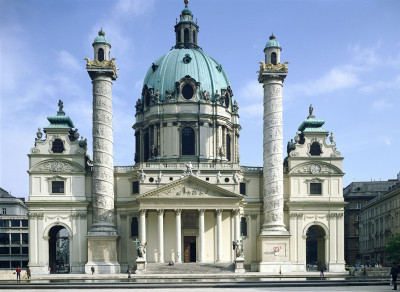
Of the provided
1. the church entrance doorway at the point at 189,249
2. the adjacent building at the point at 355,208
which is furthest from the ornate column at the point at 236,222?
the adjacent building at the point at 355,208

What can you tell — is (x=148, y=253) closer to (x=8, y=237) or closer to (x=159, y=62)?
(x=159, y=62)

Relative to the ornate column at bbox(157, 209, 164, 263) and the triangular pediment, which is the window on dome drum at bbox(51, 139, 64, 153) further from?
the ornate column at bbox(157, 209, 164, 263)

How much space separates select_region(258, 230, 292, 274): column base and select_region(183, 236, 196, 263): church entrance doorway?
27.1 feet

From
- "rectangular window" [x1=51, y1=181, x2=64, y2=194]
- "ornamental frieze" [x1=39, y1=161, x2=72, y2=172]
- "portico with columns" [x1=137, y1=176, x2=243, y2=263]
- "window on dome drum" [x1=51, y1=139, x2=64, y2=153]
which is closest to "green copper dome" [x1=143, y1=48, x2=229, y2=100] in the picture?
"window on dome drum" [x1=51, y1=139, x2=64, y2=153]

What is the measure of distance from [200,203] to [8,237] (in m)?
47.1

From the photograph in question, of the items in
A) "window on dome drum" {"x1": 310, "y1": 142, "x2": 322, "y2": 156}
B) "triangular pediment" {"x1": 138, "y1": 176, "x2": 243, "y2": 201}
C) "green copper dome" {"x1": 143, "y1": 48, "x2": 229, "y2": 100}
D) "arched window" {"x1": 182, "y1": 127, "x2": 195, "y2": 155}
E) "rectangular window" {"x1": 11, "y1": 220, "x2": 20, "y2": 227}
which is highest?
"green copper dome" {"x1": 143, "y1": 48, "x2": 229, "y2": 100}

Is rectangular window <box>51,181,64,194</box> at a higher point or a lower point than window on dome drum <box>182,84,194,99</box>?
lower

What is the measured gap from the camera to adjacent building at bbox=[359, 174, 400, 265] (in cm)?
8638

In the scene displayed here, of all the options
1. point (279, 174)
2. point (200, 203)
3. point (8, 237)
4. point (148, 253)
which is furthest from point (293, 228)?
point (8, 237)

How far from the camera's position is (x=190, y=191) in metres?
71.8

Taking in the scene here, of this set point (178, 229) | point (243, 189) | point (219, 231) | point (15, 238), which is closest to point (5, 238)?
point (15, 238)

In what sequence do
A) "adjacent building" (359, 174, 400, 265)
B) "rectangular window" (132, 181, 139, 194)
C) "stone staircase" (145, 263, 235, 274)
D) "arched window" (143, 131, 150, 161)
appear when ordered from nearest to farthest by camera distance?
"stone staircase" (145, 263, 235, 274) < "rectangular window" (132, 181, 139, 194) < "arched window" (143, 131, 150, 161) < "adjacent building" (359, 174, 400, 265)

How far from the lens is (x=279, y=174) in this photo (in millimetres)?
72875

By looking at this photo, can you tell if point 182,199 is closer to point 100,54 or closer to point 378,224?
point 100,54
